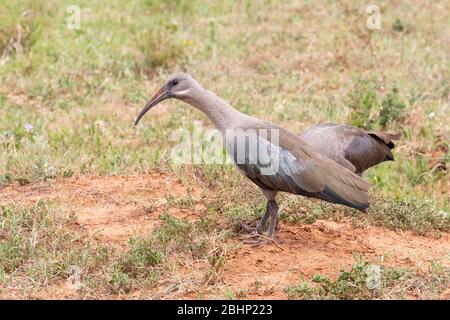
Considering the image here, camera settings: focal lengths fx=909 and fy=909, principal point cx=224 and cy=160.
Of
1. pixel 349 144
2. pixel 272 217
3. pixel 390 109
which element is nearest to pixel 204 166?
pixel 349 144

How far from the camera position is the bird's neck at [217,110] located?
5746mm

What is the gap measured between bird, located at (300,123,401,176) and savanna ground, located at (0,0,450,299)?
37 cm

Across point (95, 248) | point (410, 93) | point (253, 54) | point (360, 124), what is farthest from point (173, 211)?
point (253, 54)

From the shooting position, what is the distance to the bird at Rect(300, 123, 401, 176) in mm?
6617

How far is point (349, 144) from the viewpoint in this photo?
683cm

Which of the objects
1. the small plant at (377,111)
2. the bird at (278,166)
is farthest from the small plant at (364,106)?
the bird at (278,166)

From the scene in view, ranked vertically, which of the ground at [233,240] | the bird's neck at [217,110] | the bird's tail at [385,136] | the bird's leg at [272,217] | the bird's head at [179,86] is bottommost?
the ground at [233,240]

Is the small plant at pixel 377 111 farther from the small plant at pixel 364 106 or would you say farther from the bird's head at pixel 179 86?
the bird's head at pixel 179 86

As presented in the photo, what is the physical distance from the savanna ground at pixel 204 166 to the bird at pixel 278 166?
1.16 feet

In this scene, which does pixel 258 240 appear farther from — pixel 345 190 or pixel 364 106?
pixel 364 106

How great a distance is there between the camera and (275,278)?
5129mm

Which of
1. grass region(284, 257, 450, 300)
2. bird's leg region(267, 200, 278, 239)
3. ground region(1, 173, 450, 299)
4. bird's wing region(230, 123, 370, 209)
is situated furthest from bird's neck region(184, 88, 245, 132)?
grass region(284, 257, 450, 300)

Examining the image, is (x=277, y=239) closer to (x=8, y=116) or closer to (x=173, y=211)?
(x=173, y=211)

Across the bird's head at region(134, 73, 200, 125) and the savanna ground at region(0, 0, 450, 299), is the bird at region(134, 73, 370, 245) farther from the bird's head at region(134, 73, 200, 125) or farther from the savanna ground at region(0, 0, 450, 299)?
the savanna ground at region(0, 0, 450, 299)
